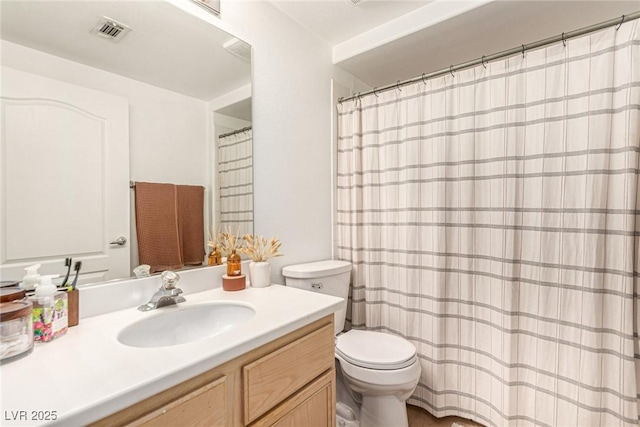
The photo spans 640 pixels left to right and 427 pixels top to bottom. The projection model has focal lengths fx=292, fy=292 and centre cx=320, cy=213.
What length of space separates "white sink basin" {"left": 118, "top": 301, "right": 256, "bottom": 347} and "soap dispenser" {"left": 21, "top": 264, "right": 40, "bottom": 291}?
27cm

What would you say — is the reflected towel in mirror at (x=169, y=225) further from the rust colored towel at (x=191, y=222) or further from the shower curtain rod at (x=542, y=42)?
the shower curtain rod at (x=542, y=42)

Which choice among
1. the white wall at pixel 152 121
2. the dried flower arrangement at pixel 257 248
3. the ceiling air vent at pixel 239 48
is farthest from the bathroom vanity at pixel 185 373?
the ceiling air vent at pixel 239 48

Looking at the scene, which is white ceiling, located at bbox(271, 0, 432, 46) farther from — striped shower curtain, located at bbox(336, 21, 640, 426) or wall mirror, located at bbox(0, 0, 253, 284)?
wall mirror, located at bbox(0, 0, 253, 284)

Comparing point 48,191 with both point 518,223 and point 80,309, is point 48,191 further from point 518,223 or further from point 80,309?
point 518,223

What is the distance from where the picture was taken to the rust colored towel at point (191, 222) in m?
1.25

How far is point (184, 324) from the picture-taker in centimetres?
105

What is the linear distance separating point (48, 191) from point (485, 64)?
6.23ft

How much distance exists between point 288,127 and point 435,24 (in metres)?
0.98

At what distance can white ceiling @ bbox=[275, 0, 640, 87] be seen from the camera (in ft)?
4.88

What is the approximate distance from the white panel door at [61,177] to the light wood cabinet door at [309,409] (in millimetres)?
724

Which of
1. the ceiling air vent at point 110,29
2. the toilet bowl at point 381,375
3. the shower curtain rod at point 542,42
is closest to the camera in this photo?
the ceiling air vent at point 110,29

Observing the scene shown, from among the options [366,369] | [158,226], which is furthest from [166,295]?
[366,369]

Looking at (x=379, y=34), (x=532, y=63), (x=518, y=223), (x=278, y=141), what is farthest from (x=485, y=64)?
(x=278, y=141)

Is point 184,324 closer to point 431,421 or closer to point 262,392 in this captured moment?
point 262,392
